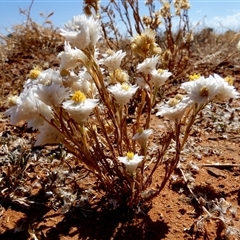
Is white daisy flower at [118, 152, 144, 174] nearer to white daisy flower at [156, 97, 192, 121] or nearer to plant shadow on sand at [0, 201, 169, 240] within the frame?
white daisy flower at [156, 97, 192, 121]

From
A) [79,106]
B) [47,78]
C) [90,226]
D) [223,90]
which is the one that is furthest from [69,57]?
[90,226]

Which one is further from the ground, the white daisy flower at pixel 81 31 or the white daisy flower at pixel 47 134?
the white daisy flower at pixel 81 31

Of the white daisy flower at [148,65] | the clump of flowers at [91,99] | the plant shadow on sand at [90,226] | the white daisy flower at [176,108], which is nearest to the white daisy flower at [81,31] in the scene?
the clump of flowers at [91,99]

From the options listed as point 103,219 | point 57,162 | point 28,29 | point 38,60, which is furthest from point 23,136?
point 28,29

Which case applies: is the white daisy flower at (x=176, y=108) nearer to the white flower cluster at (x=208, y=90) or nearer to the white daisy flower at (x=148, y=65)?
the white flower cluster at (x=208, y=90)

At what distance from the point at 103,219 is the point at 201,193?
21.9 inches

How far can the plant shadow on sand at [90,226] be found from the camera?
161 cm

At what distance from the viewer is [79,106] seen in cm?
130

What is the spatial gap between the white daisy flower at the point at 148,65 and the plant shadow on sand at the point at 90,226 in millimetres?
691

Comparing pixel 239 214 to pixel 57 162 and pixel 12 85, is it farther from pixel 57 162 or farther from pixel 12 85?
pixel 12 85

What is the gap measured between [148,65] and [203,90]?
1.12ft

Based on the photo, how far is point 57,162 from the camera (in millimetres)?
2213

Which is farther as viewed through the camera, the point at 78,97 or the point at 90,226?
the point at 90,226

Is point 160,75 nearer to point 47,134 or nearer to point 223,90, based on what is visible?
point 223,90
